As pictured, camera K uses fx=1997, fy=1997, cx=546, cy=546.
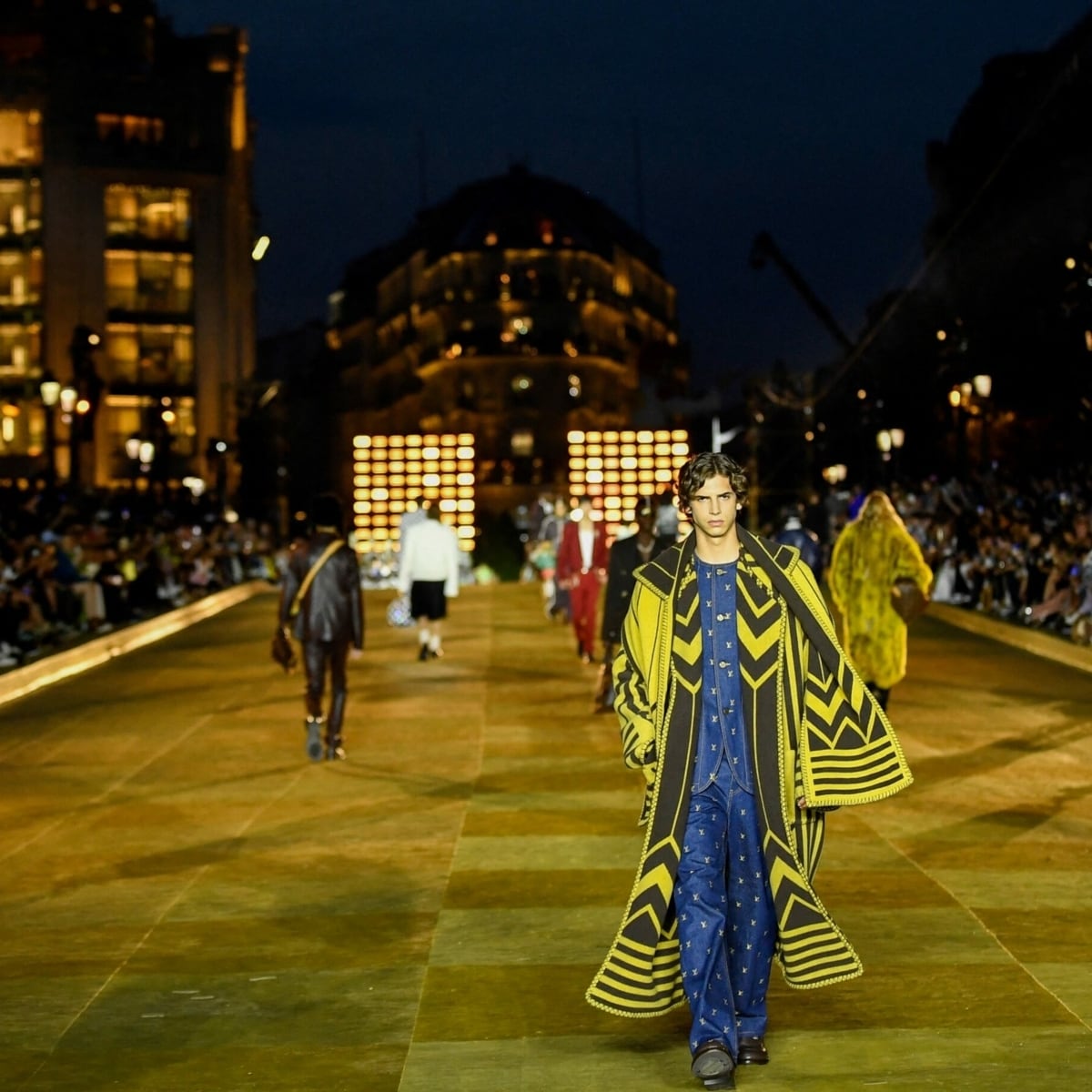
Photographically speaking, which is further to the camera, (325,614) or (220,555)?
(220,555)

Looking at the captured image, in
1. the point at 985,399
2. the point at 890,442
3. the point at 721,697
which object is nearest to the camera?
the point at 721,697

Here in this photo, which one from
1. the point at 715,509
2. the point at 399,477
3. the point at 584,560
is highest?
the point at 715,509

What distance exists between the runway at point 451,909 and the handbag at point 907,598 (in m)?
1.00

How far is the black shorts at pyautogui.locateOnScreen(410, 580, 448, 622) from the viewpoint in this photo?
810 inches

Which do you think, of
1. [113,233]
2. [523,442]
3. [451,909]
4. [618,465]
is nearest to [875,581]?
[451,909]

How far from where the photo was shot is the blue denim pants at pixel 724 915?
5.65 meters

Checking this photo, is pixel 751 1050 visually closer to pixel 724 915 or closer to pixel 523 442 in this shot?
pixel 724 915

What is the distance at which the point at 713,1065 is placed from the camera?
5.54m

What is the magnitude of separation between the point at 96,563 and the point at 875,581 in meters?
17.7

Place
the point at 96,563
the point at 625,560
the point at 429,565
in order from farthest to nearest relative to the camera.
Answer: the point at 96,563
the point at 429,565
the point at 625,560

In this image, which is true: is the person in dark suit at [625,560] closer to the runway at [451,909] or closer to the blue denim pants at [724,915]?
the runway at [451,909]

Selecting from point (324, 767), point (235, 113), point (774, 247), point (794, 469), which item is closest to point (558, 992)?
point (324, 767)

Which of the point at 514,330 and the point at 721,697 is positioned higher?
the point at 514,330

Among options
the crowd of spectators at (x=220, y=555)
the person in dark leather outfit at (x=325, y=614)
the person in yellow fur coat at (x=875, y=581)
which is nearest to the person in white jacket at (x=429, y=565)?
the crowd of spectators at (x=220, y=555)
